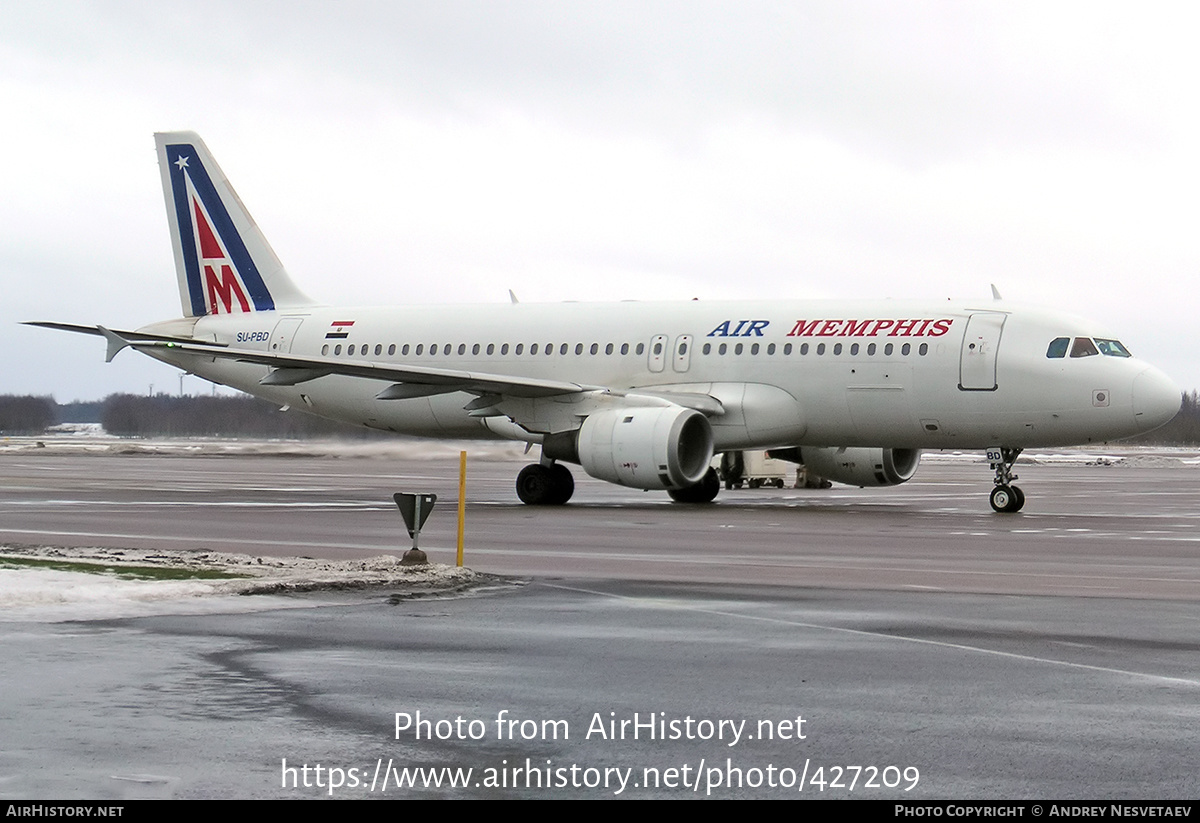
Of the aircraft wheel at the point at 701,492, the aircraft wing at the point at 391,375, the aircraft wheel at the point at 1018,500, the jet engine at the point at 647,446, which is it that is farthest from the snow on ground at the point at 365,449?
the aircraft wheel at the point at 1018,500

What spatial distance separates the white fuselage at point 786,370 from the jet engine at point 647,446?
40.0 inches

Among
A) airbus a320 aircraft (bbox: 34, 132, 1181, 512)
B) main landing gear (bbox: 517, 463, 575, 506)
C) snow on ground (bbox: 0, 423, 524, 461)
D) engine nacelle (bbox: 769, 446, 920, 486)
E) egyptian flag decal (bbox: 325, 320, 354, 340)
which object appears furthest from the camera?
snow on ground (bbox: 0, 423, 524, 461)

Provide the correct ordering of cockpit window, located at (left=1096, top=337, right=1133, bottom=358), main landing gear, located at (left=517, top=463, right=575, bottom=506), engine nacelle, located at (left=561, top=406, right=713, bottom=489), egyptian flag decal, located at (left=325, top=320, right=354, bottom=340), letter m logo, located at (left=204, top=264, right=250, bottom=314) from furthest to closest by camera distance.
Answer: letter m logo, located at (left=204, top=264, right=250, bottom=314)
egyptian flag decal, located at (left=325, top=320, right=354, bottom=340)
main landing gear, located at (left=517, top=463, right=575, bottom=506)
cockpit window, located at (left=1096, top=337, right=1133, bottom=358)
engine nacelle, located at (left=561, top=406, right=713, bottom=489)

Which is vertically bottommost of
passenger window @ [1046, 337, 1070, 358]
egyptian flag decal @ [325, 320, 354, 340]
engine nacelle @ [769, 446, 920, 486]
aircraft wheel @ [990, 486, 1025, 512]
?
aircraft wheel @ [990, 486, 1025, 512]

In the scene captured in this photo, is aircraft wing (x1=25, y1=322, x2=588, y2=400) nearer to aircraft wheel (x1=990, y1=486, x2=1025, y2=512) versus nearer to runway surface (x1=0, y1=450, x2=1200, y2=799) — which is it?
aircraft wheel (x1=990, y1=486, x2=1025, y2=512)

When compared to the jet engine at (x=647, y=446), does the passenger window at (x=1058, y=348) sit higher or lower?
higher

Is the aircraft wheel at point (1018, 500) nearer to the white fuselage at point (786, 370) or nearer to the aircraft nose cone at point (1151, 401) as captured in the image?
the white fuselage at point (786, 370)

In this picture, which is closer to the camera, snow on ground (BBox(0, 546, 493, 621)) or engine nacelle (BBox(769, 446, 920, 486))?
snow on ground (BBox(0, 546, 493, 621))

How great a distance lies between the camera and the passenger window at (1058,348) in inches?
Result: 977

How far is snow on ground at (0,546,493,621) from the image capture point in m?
11.1

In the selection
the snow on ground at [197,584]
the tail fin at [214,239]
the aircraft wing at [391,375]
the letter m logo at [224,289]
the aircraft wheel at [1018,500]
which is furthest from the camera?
the letter m logo at [224,289]

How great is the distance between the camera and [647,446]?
24.8 m

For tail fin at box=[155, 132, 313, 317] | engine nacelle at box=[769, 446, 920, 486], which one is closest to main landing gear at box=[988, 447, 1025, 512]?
engine nacelle at box=[769, 446, 920, 486]

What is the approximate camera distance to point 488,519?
22.6 meters
